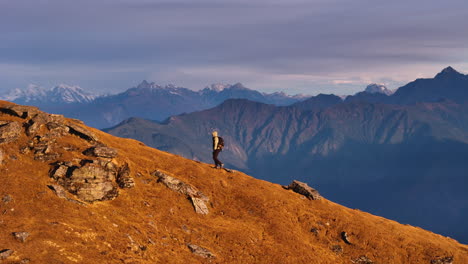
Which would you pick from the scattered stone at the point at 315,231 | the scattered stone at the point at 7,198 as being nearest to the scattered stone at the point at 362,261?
the scattered stone at the point at 315,231

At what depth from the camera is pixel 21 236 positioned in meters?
26.0

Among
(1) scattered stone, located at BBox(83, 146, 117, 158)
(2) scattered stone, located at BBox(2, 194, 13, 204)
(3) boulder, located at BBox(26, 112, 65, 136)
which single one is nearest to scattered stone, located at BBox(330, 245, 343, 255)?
(1) scattered stone, located at BBox(83, 146, 117, 158)

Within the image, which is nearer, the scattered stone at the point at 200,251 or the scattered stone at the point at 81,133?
the scattered stone at the point at 200,251

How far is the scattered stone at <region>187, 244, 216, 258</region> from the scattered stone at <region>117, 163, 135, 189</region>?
416 inches

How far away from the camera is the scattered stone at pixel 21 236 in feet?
84.5

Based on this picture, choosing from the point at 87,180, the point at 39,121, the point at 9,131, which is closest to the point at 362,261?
the point at 87,180

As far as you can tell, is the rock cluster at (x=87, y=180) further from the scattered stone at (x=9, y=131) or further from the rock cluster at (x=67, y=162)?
the scattered stone at (x=9, y=131)

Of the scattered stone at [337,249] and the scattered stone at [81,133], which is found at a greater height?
the scattered stone at [81,133]

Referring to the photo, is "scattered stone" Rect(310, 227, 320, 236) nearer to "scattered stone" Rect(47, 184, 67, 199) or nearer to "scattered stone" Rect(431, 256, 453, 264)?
"scattered stone" Rect(431, 256, 453, 264)

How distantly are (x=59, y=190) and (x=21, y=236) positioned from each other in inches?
292

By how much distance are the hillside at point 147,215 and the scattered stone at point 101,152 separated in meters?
0.11

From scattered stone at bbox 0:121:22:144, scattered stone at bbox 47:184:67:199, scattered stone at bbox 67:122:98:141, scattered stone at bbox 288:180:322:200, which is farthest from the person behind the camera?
scattered stone at bbox 288:180:322:200

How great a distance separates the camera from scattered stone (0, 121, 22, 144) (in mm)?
38525

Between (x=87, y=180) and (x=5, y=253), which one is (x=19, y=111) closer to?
(x=87, y=180)
